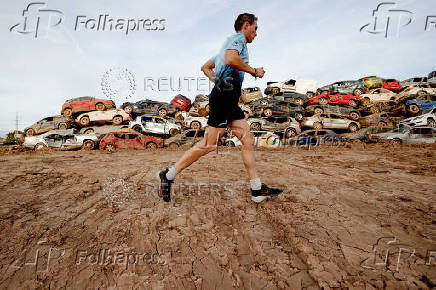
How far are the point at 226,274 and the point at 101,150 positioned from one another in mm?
11633

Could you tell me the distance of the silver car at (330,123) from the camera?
14.2 m

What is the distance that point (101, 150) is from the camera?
1106 cm

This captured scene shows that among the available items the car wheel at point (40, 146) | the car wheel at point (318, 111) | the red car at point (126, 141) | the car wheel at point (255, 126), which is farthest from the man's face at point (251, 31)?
the car wheel at point (318, 111)

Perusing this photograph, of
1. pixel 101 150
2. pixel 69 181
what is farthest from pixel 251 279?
pixel 101 150

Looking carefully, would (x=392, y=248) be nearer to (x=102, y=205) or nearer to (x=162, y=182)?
(x=162, y=182)

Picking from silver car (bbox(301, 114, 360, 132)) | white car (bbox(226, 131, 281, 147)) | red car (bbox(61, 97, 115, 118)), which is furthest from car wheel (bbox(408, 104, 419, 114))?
red car (bbox(61, 97, 115, 118))

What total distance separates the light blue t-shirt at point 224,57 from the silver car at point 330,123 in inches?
519

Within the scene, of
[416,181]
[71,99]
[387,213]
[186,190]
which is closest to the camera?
[387,213]

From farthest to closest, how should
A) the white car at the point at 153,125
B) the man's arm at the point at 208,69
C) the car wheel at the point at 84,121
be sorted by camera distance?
the car wheel at the point at 84,121
the white car at the point at 153,125
the man's arm at the point at 208,69

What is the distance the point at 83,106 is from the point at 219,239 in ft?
64.0

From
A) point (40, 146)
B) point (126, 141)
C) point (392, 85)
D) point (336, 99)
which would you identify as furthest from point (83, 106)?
point (392, 85)

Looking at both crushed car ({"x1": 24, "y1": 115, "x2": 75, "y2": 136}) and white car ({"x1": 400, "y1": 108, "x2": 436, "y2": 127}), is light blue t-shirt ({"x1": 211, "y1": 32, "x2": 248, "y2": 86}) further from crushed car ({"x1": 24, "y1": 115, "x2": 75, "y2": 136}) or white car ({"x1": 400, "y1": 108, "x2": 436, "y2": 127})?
crushed car ({"x1": 24, "y1": 115, "x2": 75, "y2": 136})

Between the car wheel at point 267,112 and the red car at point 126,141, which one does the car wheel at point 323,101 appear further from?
the red car at point 126,141

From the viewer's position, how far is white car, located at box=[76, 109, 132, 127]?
52.0 ft
